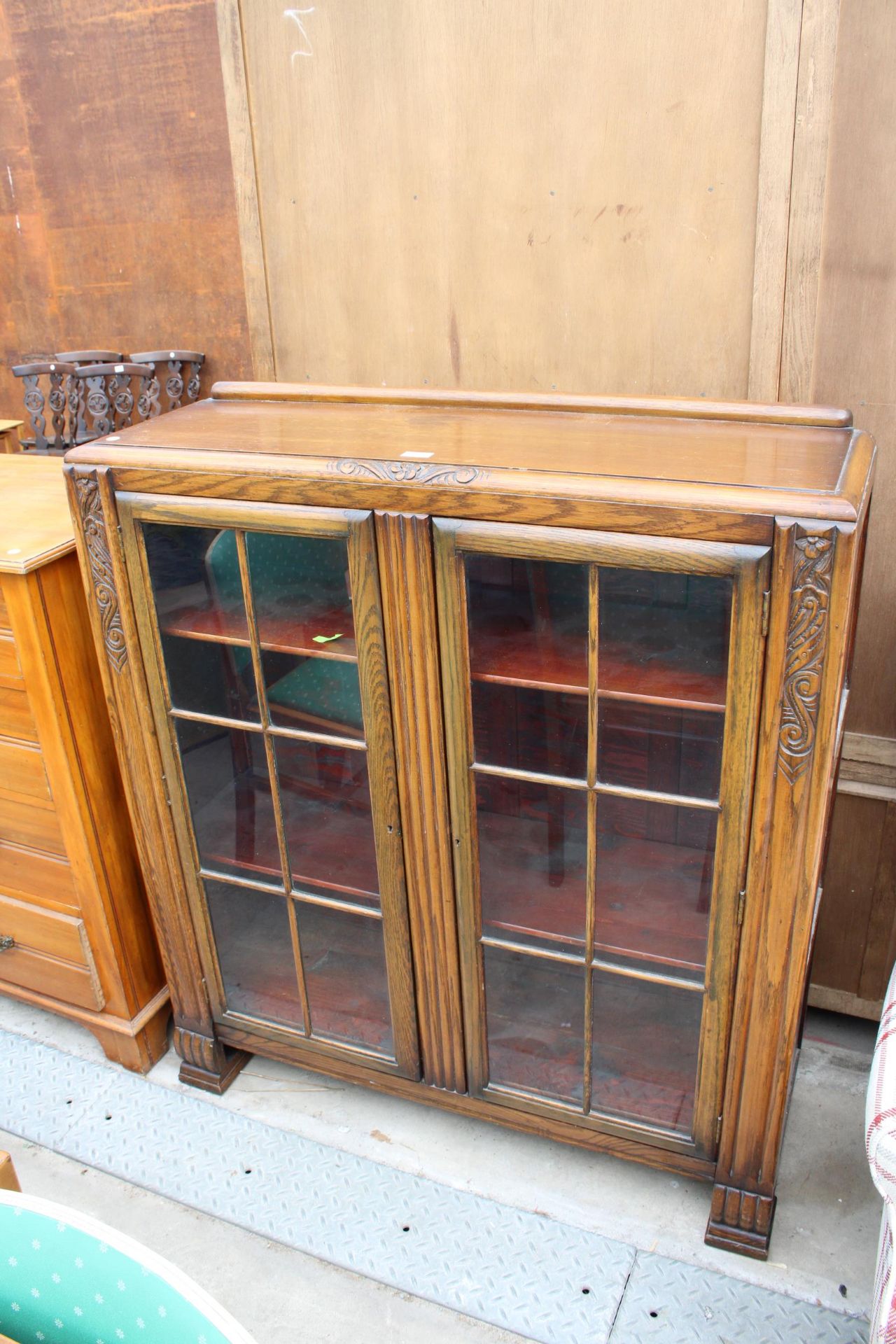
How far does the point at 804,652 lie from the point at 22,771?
1.46 meters

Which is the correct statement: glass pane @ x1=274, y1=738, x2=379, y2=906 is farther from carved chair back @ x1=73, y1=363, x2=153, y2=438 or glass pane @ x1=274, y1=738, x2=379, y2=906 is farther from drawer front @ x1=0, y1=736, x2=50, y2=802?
carved chair back @ x1=73, y1=363, x2=153, y2=438

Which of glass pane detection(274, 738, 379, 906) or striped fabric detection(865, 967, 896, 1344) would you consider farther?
glass pane detection(274, 738, 379, 906)

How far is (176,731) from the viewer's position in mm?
1799

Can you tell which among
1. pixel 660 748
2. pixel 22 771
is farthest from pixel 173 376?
pixel 660 748

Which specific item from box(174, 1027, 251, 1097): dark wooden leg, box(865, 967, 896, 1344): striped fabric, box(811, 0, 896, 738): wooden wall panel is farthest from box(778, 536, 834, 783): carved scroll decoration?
box(174, 1027, 251, 1097): dark wooden leg

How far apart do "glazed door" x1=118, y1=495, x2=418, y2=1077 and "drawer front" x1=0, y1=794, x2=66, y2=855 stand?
293 millimetres

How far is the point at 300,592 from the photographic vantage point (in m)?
1.58

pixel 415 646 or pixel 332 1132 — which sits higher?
pixel 415 646

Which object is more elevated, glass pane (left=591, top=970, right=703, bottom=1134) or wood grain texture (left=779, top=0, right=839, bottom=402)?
wood grain texture (left=779, top=0, right=839, bottom=402)

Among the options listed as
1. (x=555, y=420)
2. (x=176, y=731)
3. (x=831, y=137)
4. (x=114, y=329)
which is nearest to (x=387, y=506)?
(x=555, y=420)

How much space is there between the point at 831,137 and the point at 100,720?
164cm

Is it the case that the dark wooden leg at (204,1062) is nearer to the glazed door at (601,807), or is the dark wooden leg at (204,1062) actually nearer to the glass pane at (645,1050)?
the glazed door at (601,807)

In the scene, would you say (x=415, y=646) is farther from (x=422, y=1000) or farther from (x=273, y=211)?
(x=273, y=211)

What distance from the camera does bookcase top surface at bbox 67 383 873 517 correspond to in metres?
1.35
